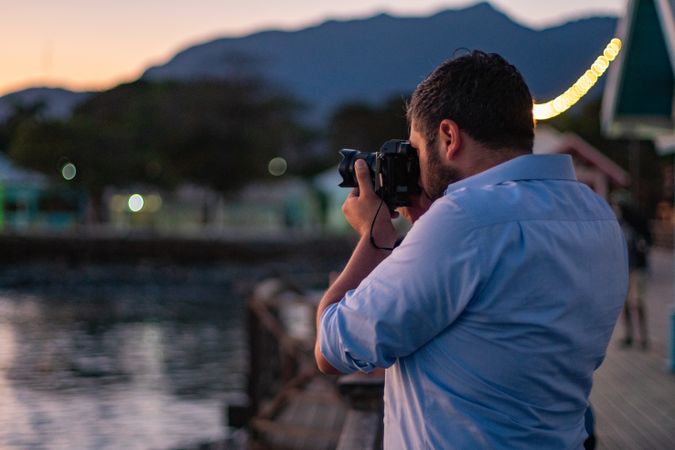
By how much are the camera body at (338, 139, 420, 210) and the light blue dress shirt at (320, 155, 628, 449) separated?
0.14 meters

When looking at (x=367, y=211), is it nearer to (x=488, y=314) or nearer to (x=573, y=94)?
(x=488, y=314)

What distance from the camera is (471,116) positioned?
5.93 feet

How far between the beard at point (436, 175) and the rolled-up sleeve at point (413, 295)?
180 millimetres

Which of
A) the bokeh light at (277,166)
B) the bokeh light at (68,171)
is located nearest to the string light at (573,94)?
the bokeh light at (68,171)

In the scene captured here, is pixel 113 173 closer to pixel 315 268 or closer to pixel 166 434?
pixel 315 268

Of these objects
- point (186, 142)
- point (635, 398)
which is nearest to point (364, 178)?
point (635, 398)

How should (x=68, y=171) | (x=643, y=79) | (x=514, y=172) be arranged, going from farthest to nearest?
(x=68, y=171) < (x=643, y=79) < (x=514, y=172)

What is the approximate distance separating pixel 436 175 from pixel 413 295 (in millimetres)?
296

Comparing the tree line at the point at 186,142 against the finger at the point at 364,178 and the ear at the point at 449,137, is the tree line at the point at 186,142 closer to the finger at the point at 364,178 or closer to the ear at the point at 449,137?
the finger at the point at 364,178

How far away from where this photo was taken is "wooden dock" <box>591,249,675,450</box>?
258 inches

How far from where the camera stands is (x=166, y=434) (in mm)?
15031

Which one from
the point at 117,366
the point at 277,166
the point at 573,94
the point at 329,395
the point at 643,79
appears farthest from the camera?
the point at 277,166

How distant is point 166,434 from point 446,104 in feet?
45.4

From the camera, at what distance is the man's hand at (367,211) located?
1963mm
